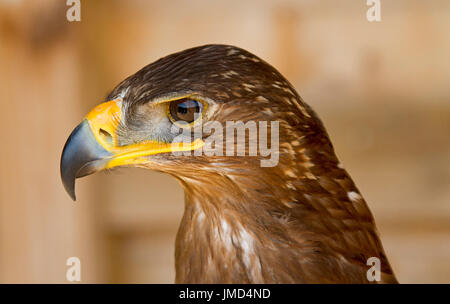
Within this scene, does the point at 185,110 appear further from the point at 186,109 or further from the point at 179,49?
the point at 179,49

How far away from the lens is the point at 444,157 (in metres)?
2.68

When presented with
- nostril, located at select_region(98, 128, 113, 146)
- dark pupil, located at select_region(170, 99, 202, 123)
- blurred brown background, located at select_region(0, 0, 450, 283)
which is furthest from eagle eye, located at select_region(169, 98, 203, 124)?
blurred brown background, located at select_region(0, 0, 450, 283)

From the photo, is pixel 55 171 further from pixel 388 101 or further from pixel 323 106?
pixel 388 101

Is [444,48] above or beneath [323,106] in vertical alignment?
above

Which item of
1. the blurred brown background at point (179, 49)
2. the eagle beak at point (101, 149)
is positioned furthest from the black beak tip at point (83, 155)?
the blurred brown background at point (179, 49)

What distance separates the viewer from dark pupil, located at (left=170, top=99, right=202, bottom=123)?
46.2 inches

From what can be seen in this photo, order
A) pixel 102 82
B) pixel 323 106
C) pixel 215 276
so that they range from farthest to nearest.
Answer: pixel 323 106
pixel 102 82
pixel 215 276

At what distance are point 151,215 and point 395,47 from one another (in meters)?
1.36

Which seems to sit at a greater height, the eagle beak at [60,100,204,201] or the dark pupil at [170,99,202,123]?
the dark pupil at [170,99,202,123]

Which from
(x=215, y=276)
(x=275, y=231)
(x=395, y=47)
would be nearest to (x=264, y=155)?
(x=275, y=231)

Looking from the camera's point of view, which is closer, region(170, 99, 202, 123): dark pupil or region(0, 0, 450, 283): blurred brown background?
region(170, 99, 202, 123): dark pupil

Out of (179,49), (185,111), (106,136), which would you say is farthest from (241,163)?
(179,49)

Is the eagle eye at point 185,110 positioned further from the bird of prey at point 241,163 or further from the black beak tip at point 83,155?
the black beak tip at point 83,155

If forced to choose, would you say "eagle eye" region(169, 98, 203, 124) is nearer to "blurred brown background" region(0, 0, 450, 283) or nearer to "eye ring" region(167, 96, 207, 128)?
"eye ring" region(167, 96, 207, 128)
